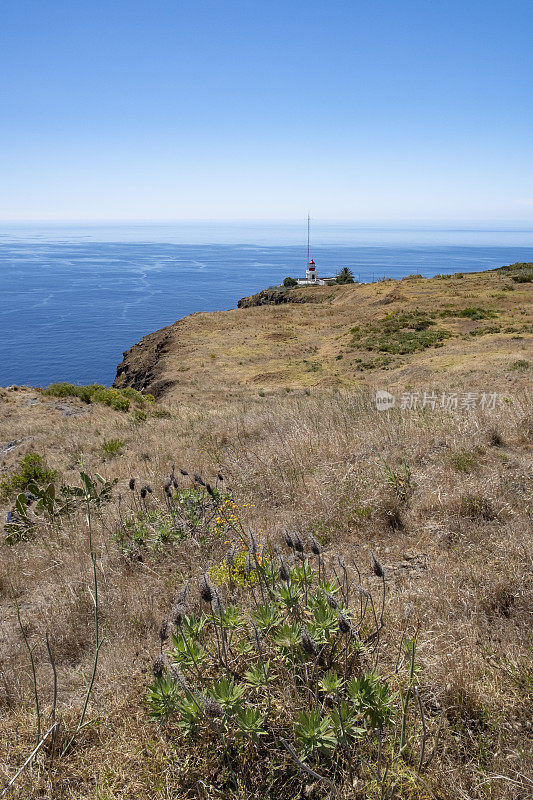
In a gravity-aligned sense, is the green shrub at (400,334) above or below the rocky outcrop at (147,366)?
above

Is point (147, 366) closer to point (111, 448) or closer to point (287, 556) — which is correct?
point (111, 448)

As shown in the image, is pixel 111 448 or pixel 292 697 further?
pixel 111 448

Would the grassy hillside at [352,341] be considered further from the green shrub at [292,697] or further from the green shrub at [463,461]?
the green shrub at [292,697]

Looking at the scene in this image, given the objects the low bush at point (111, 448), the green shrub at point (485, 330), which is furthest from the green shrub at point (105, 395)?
the green shrub at point (485, 330)

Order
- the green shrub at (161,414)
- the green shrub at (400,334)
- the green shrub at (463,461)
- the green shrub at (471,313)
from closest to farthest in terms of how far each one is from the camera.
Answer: the green shrub at (463,461), the green shrub at (161,414), the green shrub at (400,334), the green shrub at (471,313)

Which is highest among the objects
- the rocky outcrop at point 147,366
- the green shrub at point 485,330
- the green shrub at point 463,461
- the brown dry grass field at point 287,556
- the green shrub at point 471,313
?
the green shrub at point 471,313

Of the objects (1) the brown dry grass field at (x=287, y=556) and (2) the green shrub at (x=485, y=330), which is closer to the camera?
(1) the brown dry grass field at (x=287, y=556)

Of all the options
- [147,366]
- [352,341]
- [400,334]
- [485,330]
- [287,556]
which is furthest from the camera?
[147,366]

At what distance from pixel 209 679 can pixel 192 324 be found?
1514 inches

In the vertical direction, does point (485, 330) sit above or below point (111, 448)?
above

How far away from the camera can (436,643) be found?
2.32m

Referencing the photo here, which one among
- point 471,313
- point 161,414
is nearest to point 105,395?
point 161,414

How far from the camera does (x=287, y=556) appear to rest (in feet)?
10.3

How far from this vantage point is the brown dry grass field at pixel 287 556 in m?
1.82
